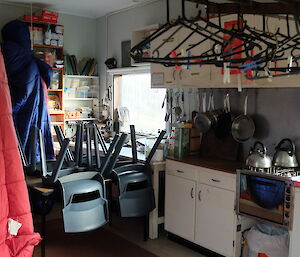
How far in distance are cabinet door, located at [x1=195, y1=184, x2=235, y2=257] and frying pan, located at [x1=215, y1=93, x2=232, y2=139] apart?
0.64 metres

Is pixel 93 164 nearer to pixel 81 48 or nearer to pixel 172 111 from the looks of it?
pixel 172 111

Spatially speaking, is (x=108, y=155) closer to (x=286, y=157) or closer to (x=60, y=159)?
(x=60, y=159)

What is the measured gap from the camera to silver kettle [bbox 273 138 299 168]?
3166 mm

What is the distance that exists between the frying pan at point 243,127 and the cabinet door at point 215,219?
23.1 inches

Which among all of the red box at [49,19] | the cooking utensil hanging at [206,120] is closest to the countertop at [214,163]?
the cooking utensil hanging at [206,120]

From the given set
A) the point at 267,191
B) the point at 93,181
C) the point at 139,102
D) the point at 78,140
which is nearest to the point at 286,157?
the point at 267,191

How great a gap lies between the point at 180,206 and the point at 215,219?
43 centimetres

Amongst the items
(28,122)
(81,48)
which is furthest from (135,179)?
(81,48)

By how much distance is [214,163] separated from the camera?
3.61m

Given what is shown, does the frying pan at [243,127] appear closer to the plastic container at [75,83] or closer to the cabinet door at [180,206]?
the cabinet door at [180,206]

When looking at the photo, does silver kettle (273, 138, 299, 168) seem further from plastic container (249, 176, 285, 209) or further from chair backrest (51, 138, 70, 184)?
chair backrest (51, 138, 70, 184)

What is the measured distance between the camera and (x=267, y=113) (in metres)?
3.53


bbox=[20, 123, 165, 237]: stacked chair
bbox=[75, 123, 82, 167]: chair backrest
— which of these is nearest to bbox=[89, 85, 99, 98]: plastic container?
bbox=[20, 123, 165, 237]: stacked chair

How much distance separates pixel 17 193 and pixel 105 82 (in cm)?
328
